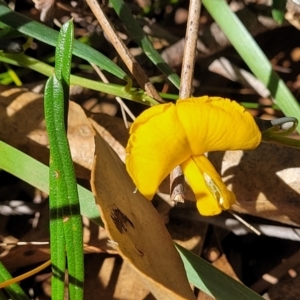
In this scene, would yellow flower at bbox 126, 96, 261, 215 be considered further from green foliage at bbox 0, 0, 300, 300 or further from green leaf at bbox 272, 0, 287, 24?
green leaf at bbox 272, 0, 287, 24

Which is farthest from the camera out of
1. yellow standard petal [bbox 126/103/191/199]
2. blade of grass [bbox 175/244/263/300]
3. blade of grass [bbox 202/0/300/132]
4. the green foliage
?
blade of grass [bbox 202/0/300/132]

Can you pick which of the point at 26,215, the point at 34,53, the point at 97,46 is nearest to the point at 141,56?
the point at 97,46

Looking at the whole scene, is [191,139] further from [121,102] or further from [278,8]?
[278,8]

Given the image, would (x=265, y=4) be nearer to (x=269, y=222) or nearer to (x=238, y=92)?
(x=238, y=92)

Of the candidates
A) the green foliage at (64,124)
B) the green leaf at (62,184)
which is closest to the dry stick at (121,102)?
the green foliage at (64,124)

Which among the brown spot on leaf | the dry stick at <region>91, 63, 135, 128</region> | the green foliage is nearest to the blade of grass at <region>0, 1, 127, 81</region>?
the green foliage

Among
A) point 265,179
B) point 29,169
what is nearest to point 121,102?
point 29,169
